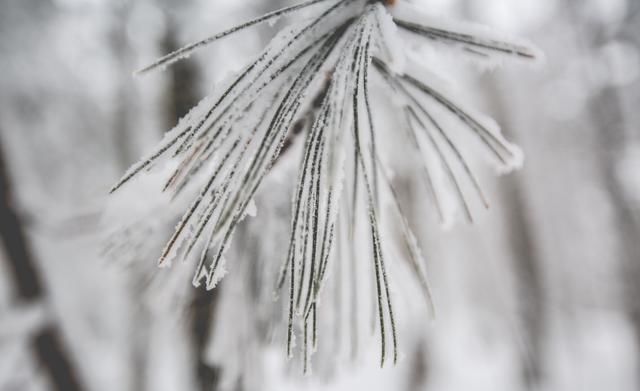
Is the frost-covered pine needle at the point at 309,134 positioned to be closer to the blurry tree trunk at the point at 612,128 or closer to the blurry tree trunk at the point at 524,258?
the blurry tree trunk at the point at 524,258

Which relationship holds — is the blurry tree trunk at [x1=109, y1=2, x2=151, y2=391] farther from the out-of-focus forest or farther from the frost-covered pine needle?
the frost-covered pine needle

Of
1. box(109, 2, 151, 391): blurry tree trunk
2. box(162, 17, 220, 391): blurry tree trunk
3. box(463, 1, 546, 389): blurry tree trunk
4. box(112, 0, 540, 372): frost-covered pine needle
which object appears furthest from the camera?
box(463, 1, 546, 389): blurry tree trunk

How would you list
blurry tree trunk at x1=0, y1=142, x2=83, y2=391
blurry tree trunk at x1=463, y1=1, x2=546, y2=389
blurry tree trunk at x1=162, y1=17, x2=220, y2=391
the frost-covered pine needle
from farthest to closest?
blurry tree trunk at x1=463, y1=1, x2=546, y2=389 → blurry tree trunk at x1=0, y1=142, x2=83, y2=391 → blurry tree trunk at x1=162, y1=17, x2=220, y2=391 → the frost-covered pine needle

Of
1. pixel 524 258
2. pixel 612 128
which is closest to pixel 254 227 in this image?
pixel 524 258

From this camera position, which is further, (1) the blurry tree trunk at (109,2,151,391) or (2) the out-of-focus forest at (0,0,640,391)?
(1) the blurry tree trunk at (109,2,151,391)

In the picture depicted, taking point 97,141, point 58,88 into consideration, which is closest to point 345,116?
point 58,88

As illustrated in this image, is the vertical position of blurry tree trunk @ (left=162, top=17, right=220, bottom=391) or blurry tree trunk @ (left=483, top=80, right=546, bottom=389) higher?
blurry tree trunk @ (left=162, top=17, right=220, bottom=391)

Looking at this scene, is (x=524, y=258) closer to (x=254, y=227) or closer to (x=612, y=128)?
(x=612, y=128)

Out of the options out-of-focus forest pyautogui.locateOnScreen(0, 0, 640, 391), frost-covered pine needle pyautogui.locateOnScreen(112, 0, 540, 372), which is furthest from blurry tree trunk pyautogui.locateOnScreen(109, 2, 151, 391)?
frost-covered pine needle pyautogui.locateOnScreen(112, 0, 540, 372)
